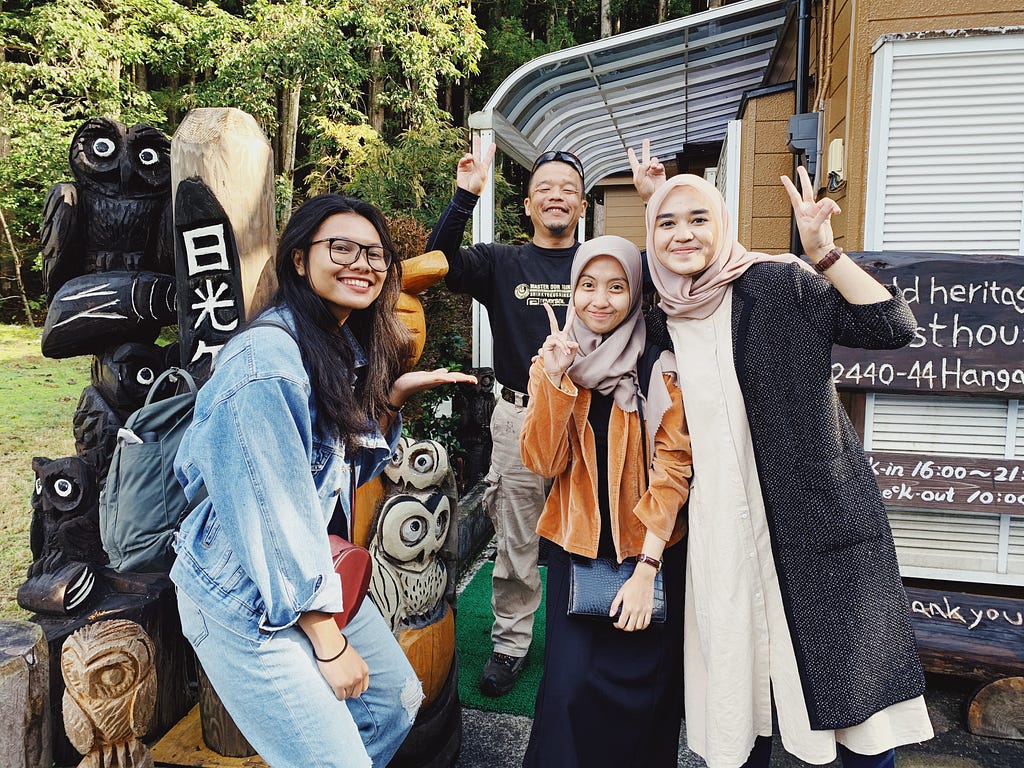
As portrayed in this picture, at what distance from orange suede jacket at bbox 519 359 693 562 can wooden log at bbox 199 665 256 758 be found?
140 cm

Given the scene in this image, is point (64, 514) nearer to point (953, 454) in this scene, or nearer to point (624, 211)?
point (953, 454)

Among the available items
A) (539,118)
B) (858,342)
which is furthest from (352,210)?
(539,118)

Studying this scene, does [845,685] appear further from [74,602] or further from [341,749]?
[74,602]

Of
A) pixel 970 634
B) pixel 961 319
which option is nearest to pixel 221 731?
pixel 970 634

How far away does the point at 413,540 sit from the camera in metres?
2.51

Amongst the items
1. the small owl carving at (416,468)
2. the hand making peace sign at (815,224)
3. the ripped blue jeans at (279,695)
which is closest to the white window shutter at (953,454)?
the hand making peace sign at (815,224)

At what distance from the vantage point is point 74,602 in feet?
8.57

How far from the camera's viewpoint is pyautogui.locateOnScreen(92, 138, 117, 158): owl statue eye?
2.85 metres

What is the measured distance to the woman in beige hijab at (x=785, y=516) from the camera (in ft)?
5.94

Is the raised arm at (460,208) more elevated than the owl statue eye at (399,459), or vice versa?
the raised arm at (460,208)

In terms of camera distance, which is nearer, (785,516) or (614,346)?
(785,516)

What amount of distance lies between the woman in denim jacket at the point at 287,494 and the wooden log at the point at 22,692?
0.85m

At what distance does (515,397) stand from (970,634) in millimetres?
2132

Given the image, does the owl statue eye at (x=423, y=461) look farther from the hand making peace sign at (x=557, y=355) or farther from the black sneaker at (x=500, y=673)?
the black sneaker at (x=500, y=673)
